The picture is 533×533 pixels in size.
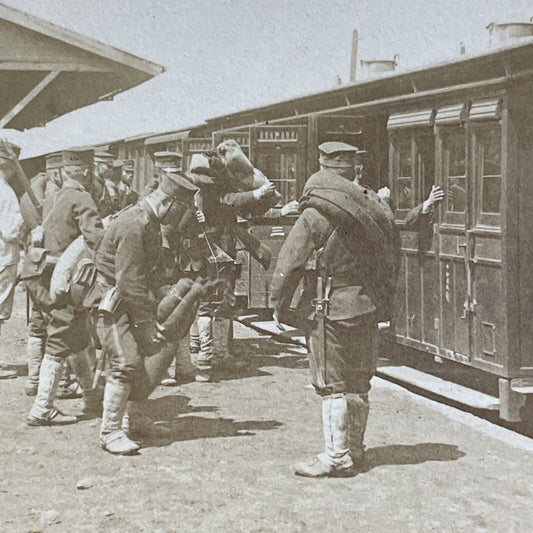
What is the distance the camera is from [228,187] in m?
9.33

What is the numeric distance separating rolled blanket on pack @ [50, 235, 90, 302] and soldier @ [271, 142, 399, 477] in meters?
2.16

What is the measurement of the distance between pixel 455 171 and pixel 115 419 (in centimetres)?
412

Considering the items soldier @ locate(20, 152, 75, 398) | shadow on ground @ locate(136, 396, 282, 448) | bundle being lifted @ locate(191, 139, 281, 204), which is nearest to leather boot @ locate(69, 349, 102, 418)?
shadow on ground @ locate(136, 396, 282, 448)

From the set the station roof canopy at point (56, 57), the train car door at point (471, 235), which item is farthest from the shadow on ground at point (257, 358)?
the station roof canopy at point (56, 57)

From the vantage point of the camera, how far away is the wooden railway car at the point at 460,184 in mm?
7469

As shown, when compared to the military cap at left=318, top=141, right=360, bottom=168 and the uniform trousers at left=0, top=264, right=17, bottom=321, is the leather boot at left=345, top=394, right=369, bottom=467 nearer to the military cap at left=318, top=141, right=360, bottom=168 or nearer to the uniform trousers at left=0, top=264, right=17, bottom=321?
the military cap at left=318, top=141, right=360, bottom=168

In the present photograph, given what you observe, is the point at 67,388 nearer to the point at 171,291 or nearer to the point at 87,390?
the point at 87,390

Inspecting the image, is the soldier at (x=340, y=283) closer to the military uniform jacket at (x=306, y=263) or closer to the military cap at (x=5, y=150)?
the military uniform jacket at (x=306, y=263)

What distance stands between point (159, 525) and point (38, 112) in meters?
13.8

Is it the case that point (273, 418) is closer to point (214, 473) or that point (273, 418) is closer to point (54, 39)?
point (214, 473)

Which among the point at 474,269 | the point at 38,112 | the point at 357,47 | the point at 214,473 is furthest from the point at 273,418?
the point at 357,47

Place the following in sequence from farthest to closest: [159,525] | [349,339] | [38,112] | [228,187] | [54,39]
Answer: [38,112] < [54,39] < [228,187] < [349,339] < [159,525]

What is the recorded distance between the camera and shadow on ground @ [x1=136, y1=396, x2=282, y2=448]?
21.9 feet

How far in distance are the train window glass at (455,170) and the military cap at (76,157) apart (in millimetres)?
3353
